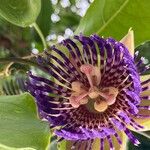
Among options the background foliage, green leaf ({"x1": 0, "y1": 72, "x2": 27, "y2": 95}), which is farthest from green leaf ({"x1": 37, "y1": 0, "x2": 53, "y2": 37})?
green leaf ({"x1": 0, "y1": 72, "x2": 27, "y2": 95})

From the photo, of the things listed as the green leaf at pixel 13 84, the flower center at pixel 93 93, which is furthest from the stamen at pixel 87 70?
the green leaf at pixel 13 84

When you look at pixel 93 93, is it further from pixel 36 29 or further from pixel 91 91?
pixel 36 29

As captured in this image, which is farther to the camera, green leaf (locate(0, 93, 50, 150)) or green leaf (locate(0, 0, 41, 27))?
green leaf (locate(0, 0, 41, 27))

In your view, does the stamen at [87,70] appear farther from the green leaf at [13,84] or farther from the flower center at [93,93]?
the green leaf at [13,84]

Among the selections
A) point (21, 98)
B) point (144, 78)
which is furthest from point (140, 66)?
point (21, 98)

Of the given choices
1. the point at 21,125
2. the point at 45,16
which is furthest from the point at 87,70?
the point at 45,16

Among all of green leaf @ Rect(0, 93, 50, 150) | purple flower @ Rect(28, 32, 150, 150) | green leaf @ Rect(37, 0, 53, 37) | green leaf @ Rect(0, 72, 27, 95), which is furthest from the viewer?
green leaf @ Rect(37, 0, 53, 37)

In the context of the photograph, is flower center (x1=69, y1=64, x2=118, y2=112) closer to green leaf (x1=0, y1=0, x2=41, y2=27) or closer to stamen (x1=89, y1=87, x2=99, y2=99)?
stamen (x1=89, y1=87, x2=99, y2=99)

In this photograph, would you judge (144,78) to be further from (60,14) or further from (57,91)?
(60,14)
